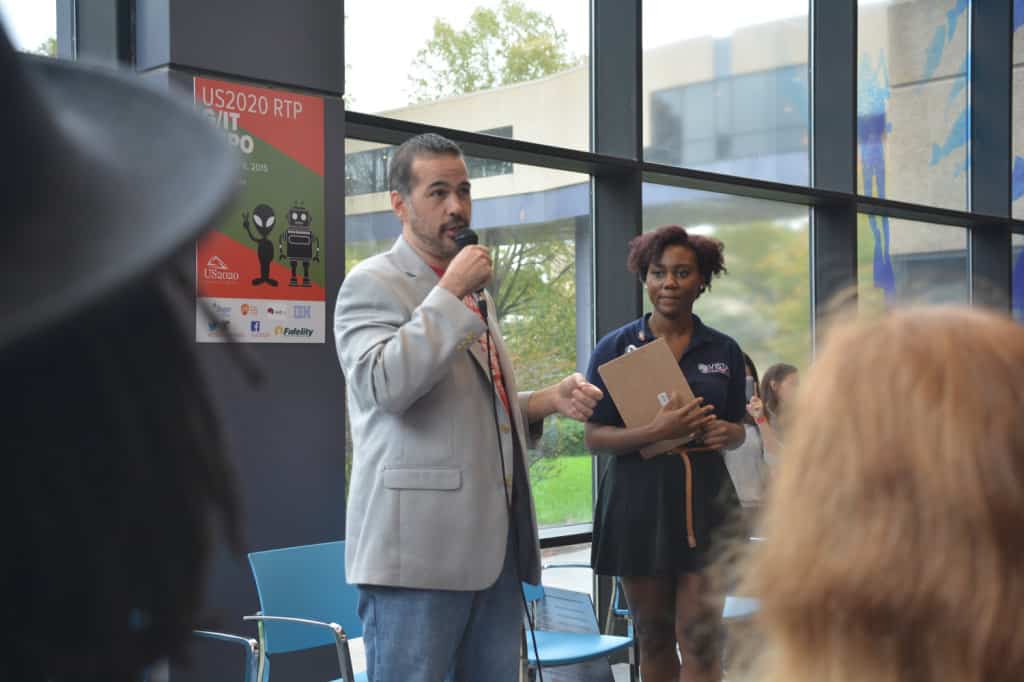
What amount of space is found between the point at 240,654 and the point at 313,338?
1.01 m

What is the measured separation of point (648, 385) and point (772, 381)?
2051mm

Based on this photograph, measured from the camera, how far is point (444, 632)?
252 centimetres

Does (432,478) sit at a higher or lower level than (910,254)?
lower

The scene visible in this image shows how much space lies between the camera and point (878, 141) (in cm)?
716

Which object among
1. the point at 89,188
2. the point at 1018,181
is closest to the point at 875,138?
the point at 1018,181

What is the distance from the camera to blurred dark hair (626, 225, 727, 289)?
3.94m

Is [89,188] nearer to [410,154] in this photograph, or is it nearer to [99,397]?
[99,397]

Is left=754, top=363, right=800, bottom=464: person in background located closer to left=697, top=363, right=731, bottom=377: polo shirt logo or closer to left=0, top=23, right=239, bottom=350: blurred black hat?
left=697, top=363, right=731, bottom=377: polo shirt logo

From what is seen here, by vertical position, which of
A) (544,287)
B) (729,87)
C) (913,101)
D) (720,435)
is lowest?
(720,435)

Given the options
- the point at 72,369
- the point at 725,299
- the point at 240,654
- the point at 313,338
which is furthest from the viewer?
the point at 725,299

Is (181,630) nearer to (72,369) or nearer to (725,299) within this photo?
(72,369)

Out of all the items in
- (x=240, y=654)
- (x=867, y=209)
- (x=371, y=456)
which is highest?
(x=867, y=209)

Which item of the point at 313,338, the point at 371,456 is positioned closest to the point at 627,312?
the point at 313,338

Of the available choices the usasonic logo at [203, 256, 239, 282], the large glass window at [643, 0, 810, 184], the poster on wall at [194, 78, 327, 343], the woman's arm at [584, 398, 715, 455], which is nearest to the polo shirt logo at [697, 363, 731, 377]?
the woman's arm at [584, 398, 715, 455]
